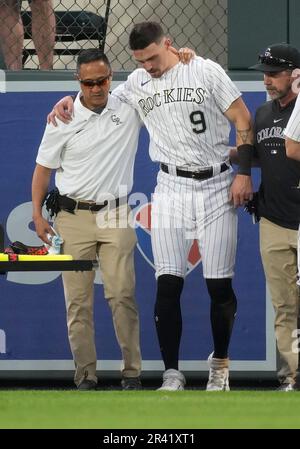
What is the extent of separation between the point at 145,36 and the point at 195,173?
88 centimetres

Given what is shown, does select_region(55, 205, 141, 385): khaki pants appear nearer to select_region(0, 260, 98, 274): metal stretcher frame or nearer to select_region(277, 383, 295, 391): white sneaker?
select_region(277, 383, 295, 391): white sneaker

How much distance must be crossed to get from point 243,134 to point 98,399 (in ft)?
6.89

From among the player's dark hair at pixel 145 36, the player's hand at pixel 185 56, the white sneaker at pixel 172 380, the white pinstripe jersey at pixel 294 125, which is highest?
the player's dark hair at pixel 145 36

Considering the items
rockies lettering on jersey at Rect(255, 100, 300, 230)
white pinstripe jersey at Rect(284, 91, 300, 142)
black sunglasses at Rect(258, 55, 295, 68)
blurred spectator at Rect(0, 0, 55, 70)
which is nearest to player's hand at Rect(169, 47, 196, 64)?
black sunglasses at Rect(258, 55, 295, 68)

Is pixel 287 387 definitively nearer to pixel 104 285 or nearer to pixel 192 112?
pixel 104 285

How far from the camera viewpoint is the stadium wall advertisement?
31.5ft

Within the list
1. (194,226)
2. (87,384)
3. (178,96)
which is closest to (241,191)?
(194,226)

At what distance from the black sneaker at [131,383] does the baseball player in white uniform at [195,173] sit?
552 millimetres

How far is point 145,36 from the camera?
27.5 feet

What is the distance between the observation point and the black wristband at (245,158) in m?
8.42

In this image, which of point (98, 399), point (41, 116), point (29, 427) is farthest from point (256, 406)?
point (41, 116)

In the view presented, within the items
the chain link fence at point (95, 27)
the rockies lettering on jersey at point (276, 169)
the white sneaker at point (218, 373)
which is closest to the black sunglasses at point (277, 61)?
the rockies lettering on jersey at point (276, 169)

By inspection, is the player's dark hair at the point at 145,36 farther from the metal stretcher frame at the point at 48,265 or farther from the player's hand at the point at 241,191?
the metal stretcher frame at the point at 48,265
